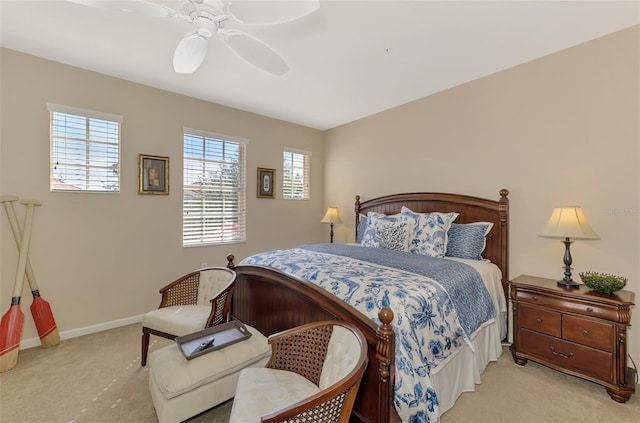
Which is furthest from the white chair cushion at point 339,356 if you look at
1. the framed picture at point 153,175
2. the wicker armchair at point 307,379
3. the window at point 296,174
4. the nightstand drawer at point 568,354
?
the window at point 296,174

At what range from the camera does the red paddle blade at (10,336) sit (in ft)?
7.73

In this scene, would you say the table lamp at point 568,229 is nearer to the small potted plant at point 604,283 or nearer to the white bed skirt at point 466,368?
the small potted plant at point 604,283

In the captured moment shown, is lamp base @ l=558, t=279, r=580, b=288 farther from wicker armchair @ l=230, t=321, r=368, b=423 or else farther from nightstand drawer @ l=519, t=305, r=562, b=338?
wicker armchair @ l=230, t=321, r=368, b=423

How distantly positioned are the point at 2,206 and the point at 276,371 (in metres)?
3.07

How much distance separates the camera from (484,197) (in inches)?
124

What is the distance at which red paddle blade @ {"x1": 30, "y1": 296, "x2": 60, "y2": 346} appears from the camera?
2699 mm

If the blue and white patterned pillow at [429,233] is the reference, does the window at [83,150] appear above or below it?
above

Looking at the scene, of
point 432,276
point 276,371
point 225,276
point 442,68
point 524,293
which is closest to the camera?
point 276,371

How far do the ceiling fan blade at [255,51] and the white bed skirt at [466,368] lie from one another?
90.3 inches

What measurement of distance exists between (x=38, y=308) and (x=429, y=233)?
3.88 m

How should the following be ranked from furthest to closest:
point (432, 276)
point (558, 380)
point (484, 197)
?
point (484, 197), point (558, 380), point (432, 276)

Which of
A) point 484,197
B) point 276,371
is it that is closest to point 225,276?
point 276,371

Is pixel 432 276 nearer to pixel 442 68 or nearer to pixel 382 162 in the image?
pixel 442 68

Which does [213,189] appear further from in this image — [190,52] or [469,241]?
[469,241]
